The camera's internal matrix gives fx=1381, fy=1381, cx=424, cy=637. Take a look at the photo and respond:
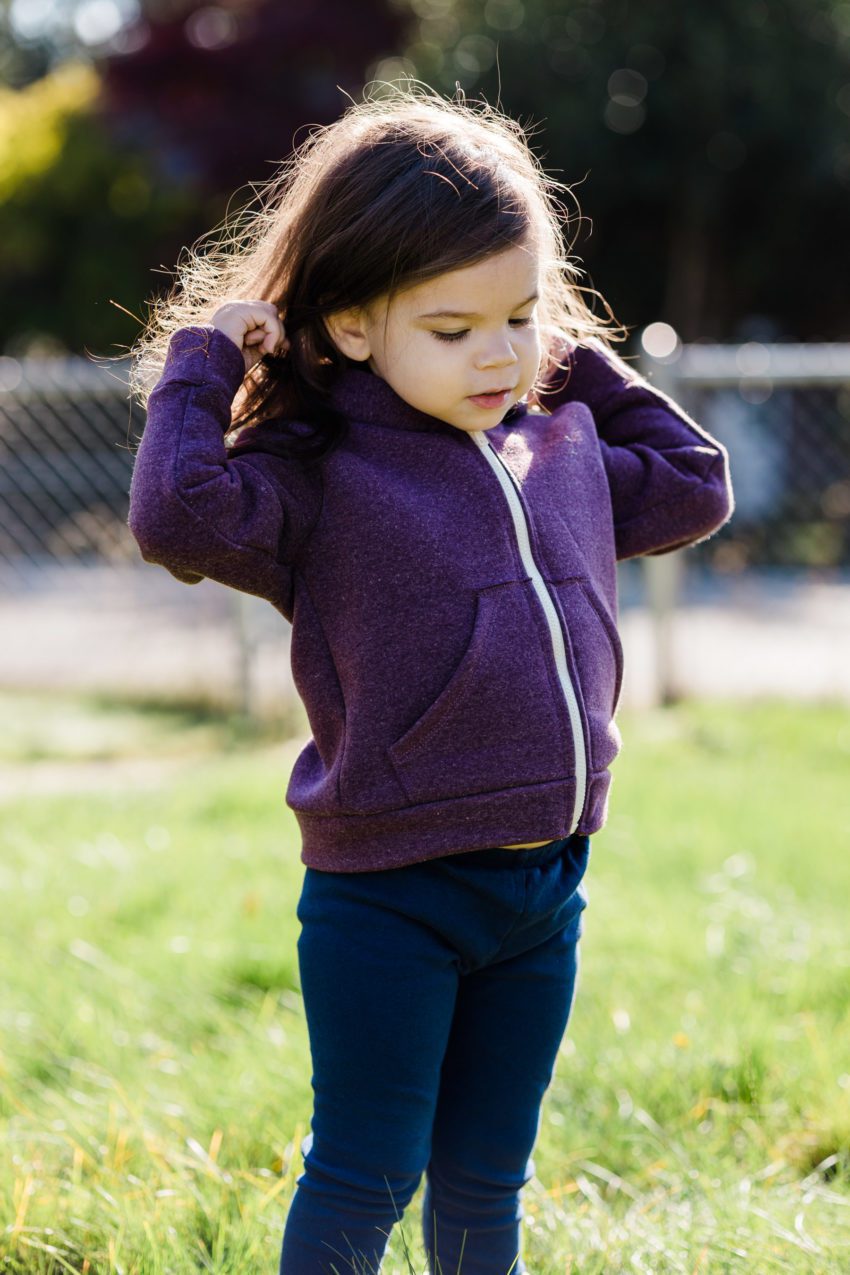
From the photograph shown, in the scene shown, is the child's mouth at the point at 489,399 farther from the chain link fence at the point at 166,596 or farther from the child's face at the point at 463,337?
the chain link fence at the point at 166,596

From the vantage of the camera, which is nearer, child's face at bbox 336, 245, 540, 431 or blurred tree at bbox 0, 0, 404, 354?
child's face at bbox 336, 245, 540, 431

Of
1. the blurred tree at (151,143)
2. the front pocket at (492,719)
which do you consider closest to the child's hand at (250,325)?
the front pocket at (492,719)

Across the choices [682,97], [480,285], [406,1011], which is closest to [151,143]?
[682,97]

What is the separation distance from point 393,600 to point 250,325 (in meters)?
0.36

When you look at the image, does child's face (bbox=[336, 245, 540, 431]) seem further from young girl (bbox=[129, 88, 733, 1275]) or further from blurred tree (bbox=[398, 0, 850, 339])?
blurred tree (bbox=[398, 0, 850, 339])

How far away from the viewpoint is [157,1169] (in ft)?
6.52

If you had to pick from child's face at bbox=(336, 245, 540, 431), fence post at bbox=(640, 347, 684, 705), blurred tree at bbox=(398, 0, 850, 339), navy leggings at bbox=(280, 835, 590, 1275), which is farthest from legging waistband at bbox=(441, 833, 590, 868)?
blurred tree at bbox=(398, 0, 850, 339)

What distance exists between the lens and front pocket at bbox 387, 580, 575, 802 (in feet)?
5.01

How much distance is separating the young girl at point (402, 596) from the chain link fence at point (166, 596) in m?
3.88

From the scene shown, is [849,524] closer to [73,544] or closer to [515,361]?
[73,544]

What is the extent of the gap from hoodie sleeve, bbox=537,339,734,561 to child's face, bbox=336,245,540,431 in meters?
0.31

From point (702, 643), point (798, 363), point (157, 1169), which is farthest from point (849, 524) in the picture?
point (157, 1169)

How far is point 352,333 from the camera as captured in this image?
63.1 inches

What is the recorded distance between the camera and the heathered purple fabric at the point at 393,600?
1510 mm
